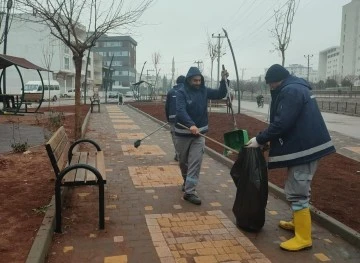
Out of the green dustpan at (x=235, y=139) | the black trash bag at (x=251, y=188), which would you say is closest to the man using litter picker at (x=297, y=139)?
the black trash bag at (x=251, y=188)

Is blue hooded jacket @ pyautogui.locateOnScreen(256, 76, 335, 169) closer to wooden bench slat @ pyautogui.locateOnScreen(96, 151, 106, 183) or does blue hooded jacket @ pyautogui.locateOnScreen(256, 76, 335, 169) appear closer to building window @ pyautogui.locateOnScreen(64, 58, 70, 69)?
wooden bench slat @ pyautogui.locateOnScreen(96, 151, 106, 183)

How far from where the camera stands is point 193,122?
4.99m

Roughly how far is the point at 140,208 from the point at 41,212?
117cm

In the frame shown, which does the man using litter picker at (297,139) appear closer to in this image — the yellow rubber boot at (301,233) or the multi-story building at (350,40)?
the yellow rubber boot at (301,233)

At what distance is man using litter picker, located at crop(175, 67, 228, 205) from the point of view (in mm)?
5055

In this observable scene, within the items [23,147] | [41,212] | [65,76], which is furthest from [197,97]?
[65,76]

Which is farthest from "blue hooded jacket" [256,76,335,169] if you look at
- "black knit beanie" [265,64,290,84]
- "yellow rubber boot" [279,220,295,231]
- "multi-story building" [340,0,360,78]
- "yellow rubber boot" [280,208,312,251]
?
"multi-story building" [340,0,360,78]

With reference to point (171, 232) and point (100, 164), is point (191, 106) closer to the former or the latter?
point (100, 164)

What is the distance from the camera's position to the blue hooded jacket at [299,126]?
12.2 feet

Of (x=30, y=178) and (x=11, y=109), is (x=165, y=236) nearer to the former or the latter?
(x=30, y=178)

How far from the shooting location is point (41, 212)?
441 cm

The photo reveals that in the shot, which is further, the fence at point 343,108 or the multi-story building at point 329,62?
the multi-story building at point 329,62

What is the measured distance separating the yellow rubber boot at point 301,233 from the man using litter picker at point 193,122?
1514mm

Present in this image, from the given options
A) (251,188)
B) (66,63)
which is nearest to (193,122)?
(251,188)
